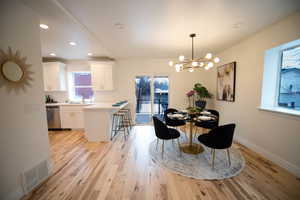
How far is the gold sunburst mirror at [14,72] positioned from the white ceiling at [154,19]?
30.1 inches

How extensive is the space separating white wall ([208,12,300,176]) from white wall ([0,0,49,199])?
4.07 metres

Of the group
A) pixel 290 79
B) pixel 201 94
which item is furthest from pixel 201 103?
pixel 290 79

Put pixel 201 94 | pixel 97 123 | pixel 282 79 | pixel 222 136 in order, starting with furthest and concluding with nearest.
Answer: pixel 201 94 → pixel 97 123 → pixel 282 79 → pixel 222 136

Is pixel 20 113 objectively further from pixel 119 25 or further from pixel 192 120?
pixel 192 120

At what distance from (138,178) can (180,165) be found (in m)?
0.81

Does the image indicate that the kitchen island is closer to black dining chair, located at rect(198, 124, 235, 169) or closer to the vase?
black dining chair, located at rect(198, 124, 235, 169)

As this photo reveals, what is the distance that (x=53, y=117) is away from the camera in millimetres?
4219

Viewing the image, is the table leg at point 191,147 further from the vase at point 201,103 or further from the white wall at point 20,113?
the white wall at point 20,113

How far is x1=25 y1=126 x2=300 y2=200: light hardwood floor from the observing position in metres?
1.66

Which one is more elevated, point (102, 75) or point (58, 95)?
point (102, 75)

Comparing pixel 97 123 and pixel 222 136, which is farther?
pixel 97 123

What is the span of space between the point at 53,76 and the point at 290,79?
6540 millimetres

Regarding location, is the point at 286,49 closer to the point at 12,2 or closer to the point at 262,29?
the point at 262,29

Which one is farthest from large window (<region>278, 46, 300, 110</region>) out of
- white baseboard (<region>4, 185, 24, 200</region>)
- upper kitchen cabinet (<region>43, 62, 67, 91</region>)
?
upper kitchen cabinet (<region>43, 62, 67, 91</region>)
